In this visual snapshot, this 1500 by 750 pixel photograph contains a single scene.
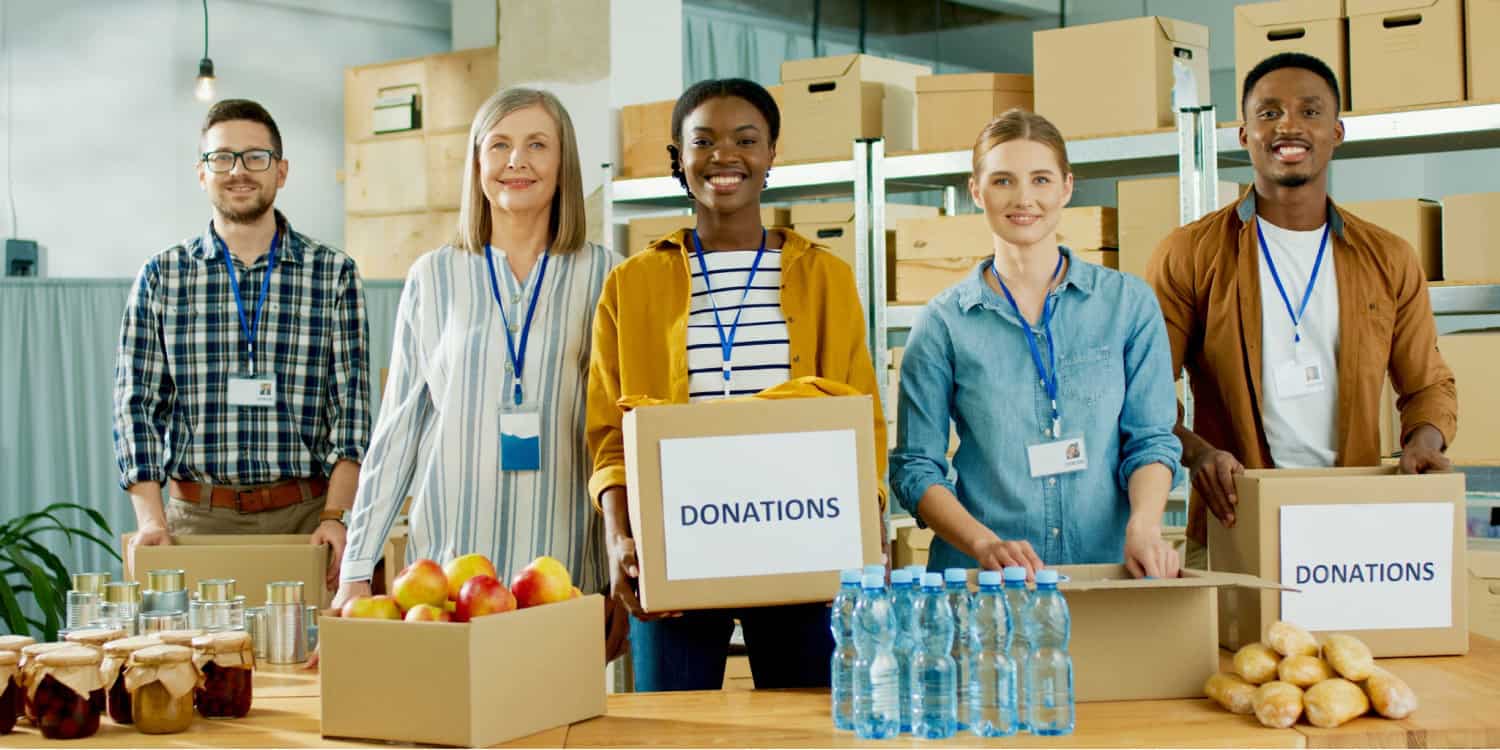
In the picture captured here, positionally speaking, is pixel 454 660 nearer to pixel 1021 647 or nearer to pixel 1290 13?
pixel 1021 647

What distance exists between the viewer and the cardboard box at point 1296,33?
12.8 ft

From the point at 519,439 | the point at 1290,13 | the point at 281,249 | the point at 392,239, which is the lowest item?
the point at 519,439

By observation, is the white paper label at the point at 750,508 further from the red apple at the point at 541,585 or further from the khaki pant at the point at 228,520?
the khaki pant at the point at 228,520

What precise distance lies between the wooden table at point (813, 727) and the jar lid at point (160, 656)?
0.31 ft

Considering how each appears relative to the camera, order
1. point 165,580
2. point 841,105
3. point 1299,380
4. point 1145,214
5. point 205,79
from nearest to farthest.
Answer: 1. point 165,580
2. point 1299,380
3. point 1145,214
4. point 841,105
5. point 205,79

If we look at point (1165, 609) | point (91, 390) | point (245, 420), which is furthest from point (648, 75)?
point (1165, 609)

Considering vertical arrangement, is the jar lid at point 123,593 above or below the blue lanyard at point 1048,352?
below

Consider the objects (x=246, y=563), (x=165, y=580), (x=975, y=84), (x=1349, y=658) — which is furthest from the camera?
(x=975, y=84)

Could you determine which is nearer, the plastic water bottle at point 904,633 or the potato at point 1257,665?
the plastic water bottle at point 904,633

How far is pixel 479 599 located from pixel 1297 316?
163 cm

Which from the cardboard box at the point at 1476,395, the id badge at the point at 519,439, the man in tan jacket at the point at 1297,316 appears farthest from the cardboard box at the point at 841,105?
the id badge at the point at 519,439

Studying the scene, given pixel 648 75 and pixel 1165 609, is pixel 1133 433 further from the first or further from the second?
pixel 648 75

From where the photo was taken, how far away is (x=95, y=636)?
1981 mm

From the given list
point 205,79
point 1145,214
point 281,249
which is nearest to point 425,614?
point 281,249
